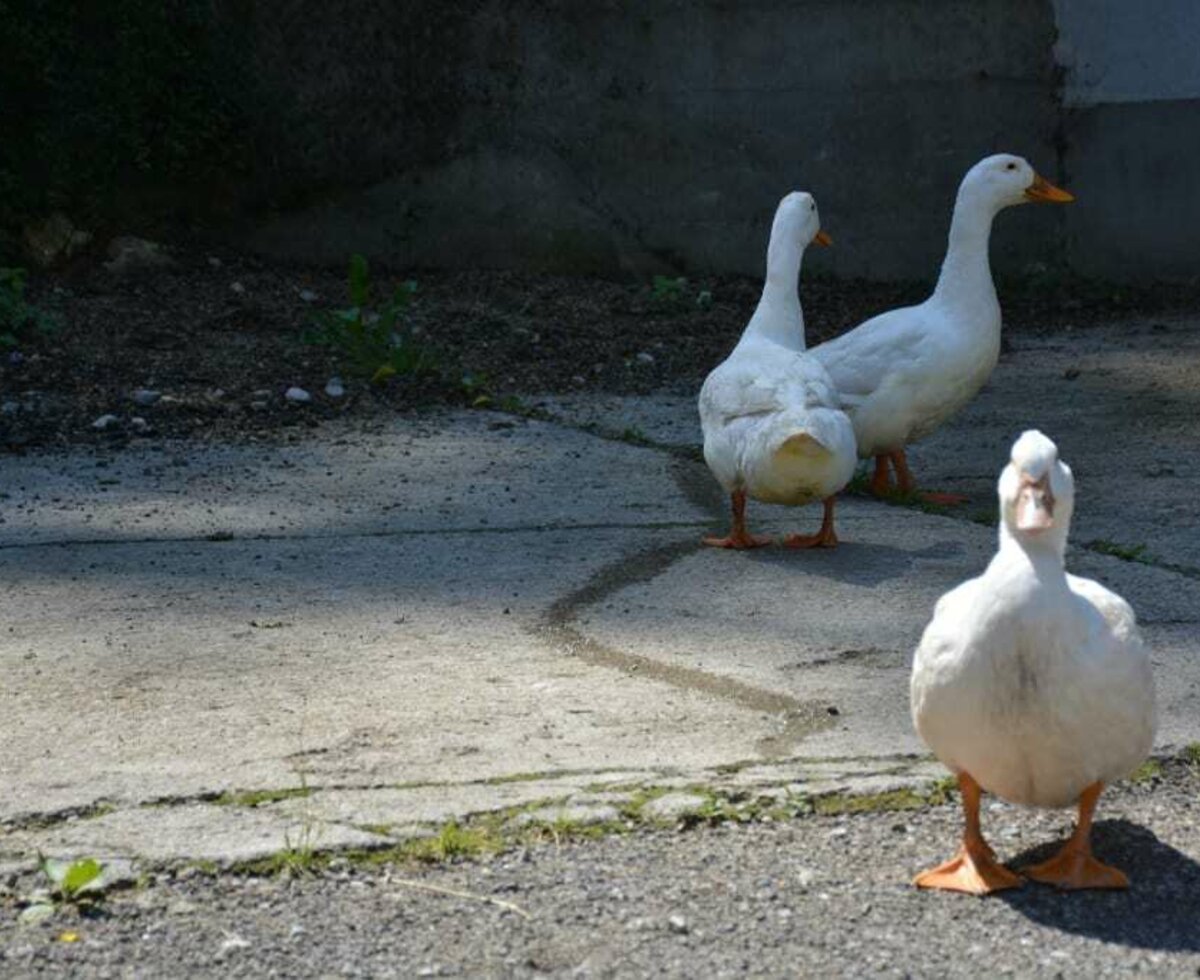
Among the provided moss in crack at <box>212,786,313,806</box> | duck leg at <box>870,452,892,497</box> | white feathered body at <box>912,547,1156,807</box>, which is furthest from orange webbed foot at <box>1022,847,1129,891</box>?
duck leg at <box>870,452,892,497</box>

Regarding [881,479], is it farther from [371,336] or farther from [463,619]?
[371,336]

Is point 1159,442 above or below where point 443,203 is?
below

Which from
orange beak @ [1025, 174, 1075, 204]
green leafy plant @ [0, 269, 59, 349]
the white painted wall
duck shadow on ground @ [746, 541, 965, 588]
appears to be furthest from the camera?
the white painted wall

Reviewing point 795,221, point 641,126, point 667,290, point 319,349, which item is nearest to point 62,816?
point 795,221

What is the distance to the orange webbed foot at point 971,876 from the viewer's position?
3400 mm

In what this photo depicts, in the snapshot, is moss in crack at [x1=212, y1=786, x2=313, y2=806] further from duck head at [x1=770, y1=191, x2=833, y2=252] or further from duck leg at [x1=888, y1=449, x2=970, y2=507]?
duck head at [x1=770, y1=191, x2=833, y2=252]

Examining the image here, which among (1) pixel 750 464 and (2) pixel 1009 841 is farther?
(1) pixel 750 464

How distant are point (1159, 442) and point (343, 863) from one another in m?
4.28

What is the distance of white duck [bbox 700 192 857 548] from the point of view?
5.59m

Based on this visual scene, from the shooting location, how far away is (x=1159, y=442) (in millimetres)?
7012

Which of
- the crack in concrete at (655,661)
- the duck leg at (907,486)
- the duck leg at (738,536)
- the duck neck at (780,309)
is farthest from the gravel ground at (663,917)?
the duck neck at (780,309)

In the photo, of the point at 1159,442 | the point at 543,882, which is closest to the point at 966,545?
the point at 1159,442

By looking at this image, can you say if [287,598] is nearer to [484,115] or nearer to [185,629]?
[185,629]

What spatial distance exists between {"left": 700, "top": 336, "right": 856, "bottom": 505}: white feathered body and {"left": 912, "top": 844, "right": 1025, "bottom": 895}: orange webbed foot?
7.26 ft
